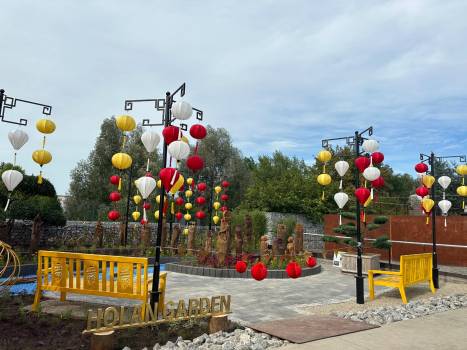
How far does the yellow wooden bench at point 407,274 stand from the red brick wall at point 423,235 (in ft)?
10.1

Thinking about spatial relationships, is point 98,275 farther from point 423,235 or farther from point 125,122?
point 423,235

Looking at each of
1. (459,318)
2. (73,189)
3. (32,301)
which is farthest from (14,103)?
(73,189)

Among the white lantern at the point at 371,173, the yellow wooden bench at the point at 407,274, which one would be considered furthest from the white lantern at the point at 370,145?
the yellow wooden bench at the point at 407,274

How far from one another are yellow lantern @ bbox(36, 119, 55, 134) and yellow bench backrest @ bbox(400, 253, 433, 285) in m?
8.32

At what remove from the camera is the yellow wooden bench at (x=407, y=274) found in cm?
752

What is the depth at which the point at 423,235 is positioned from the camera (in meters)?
13.6

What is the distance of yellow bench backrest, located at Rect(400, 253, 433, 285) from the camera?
7602 mm

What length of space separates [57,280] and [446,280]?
1016 cm

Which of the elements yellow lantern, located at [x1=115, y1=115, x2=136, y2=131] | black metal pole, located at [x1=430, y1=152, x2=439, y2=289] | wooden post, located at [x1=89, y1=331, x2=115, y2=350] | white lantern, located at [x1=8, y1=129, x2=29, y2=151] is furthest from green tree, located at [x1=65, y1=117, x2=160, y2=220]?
wooden post, located at [x1=89, y1=331, x2=115, y2=350]

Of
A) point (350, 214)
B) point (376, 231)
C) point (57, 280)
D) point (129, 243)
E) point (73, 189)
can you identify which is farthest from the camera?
point (73, 189)

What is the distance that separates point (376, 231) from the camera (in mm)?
14961

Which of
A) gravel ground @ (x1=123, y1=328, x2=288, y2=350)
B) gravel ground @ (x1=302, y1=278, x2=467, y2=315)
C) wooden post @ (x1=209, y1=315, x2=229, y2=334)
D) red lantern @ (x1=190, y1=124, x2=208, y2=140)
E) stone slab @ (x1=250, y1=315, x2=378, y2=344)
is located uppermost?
red lantern @ (x1=190, y1=124, x2=208, y2=140)

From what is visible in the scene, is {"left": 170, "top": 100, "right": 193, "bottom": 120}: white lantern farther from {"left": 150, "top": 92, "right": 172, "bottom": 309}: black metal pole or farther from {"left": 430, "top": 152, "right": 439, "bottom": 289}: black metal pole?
{"left": 430, "top": 152, "right": 439, "bottom": 289}: black metal pole

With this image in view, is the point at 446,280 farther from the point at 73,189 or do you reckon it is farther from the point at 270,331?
the point at 73,189
